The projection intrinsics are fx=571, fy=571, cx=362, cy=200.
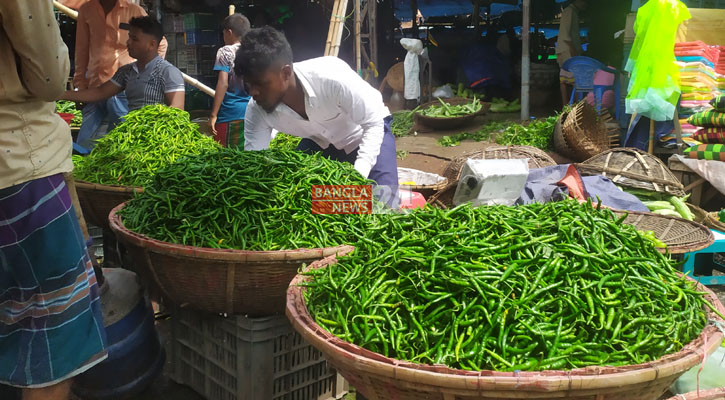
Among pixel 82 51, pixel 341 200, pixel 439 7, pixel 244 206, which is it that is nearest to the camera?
pixel 244 206

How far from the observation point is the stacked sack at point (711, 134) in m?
5.84

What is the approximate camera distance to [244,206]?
2.81 meters

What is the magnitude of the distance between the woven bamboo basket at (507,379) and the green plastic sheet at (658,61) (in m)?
5.47

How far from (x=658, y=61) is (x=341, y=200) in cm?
527

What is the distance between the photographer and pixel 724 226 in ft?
15.6

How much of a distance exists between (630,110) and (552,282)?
5653 millimetres

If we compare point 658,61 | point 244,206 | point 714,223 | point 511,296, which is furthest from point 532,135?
point 511,296

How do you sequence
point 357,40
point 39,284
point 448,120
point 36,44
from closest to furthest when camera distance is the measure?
point 36,44 → point 39,284 → point 357,40 → point 448,120

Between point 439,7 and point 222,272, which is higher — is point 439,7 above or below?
above

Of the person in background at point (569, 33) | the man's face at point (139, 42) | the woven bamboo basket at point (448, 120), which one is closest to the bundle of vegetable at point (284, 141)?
the man's face at point (139, 42)

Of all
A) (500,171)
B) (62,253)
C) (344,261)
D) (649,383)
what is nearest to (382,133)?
(500,171)

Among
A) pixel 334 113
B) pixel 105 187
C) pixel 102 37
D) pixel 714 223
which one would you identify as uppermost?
pixel 102 37

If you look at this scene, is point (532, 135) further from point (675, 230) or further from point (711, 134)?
point (675, 230)

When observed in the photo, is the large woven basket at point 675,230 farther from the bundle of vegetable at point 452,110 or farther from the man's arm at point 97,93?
the bundle of vegetable at point 452,110
